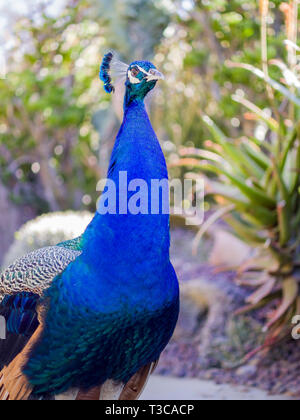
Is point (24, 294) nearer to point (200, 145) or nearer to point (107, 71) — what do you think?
point (107, 71)

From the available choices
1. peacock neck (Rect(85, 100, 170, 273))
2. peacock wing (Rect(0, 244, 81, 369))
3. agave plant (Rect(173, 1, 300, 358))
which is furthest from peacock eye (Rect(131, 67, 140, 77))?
agave plant (Rect(173, 1, 300, 358))

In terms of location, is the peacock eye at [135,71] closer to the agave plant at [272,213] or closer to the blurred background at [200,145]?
the blurred background at [200,145]

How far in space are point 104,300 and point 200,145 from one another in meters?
5.83

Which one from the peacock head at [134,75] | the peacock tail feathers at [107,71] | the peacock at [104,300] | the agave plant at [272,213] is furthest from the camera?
the agave plant at [272,213]

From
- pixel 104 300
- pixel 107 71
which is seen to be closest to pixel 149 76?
pixel 107 71

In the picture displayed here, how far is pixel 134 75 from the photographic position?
1.78 metres

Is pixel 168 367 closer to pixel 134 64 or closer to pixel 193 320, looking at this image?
pixel 193 320

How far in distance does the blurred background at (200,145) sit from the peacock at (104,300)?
0.39 metres

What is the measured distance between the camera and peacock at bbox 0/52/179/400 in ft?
5.34

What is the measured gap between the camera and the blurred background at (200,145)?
10.4 ft

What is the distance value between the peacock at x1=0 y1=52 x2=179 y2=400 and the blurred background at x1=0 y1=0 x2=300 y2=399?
0.39 meters

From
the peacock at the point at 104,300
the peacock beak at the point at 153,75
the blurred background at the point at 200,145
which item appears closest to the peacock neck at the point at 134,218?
the peacock at the point at 104,300

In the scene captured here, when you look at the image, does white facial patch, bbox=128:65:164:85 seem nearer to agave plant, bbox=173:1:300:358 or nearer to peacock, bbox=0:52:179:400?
peacock, bbox=0:52:179:400
